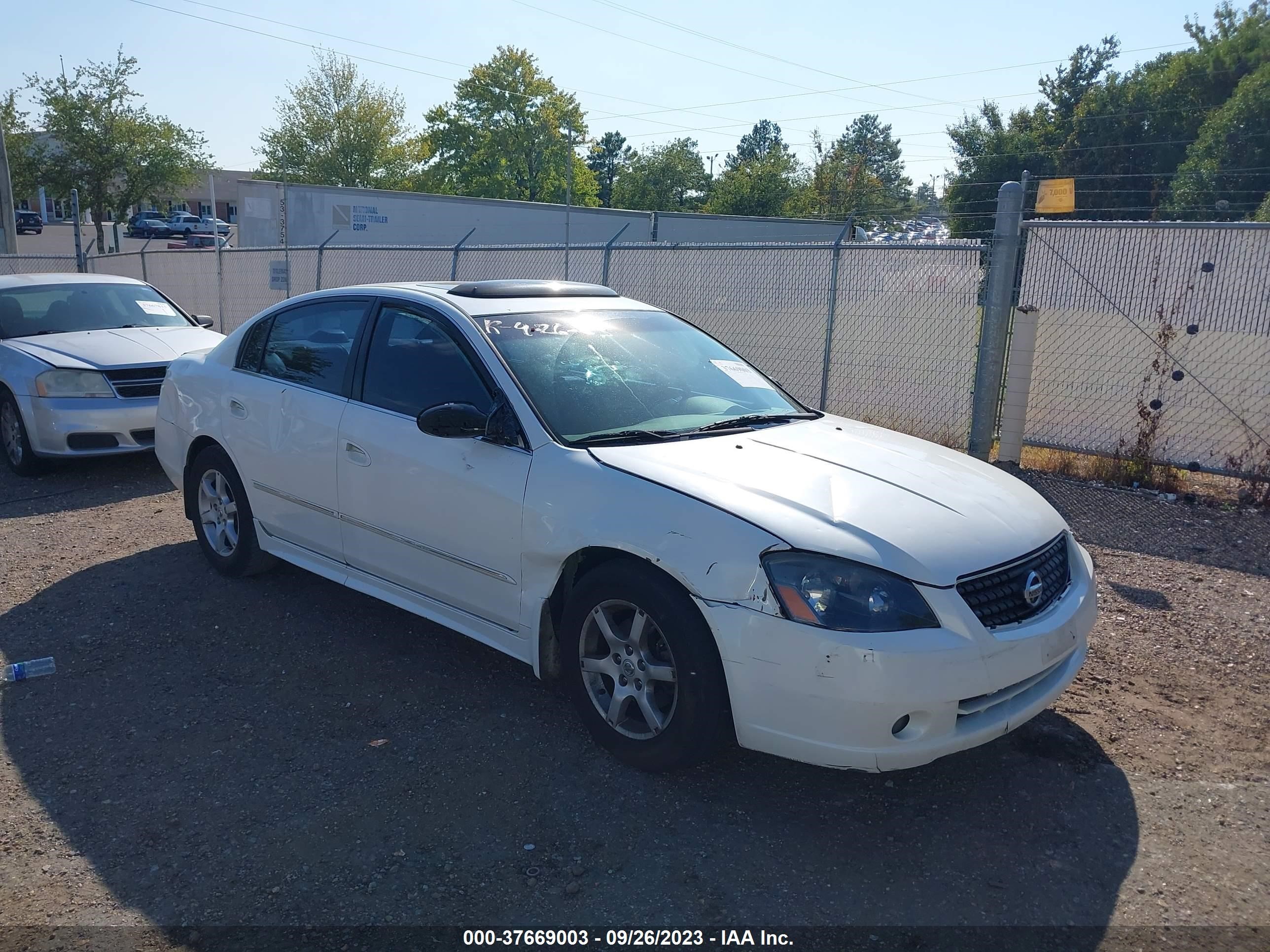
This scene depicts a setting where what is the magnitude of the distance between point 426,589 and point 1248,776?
332cm

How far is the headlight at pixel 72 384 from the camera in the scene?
7.90m

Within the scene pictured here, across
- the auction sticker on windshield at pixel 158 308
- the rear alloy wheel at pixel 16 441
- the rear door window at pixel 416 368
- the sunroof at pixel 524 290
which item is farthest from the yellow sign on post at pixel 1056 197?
the rear alloy wheel at pixel 16 441

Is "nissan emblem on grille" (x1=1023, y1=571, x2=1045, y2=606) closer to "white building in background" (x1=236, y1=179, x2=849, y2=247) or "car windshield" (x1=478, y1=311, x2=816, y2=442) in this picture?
"car windshield" (x1=478, y1=311, x2=816, y2=442)

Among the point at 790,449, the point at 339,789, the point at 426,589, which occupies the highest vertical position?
the point at 790,449

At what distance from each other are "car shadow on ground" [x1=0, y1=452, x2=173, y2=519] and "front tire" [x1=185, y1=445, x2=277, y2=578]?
2171 millimetres

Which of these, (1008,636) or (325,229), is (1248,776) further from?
(325,229)

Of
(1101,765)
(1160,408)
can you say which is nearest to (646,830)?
(1101,765)

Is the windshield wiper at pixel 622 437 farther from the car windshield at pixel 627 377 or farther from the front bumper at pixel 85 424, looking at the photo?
the front bumper at pixel 85 424

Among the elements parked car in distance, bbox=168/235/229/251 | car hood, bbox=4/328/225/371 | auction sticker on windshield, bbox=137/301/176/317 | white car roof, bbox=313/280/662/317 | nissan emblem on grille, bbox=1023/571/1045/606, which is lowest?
nissan emblem on grille, bbox=1023/571/1045/606

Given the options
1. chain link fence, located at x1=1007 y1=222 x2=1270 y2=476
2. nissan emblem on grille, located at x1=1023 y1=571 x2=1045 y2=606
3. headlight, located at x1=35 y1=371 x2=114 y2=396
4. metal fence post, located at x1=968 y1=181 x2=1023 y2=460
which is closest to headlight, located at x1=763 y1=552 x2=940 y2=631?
nissan emblem on grille, located at x1=1023 y1=571 x2=1045 y2=606

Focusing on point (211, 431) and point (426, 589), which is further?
point (211, 431)

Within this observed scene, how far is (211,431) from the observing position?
5602mm

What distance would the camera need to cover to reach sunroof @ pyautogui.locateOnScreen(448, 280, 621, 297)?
4773 mm

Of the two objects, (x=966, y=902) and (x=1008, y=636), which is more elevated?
(x=1008, y=636)
